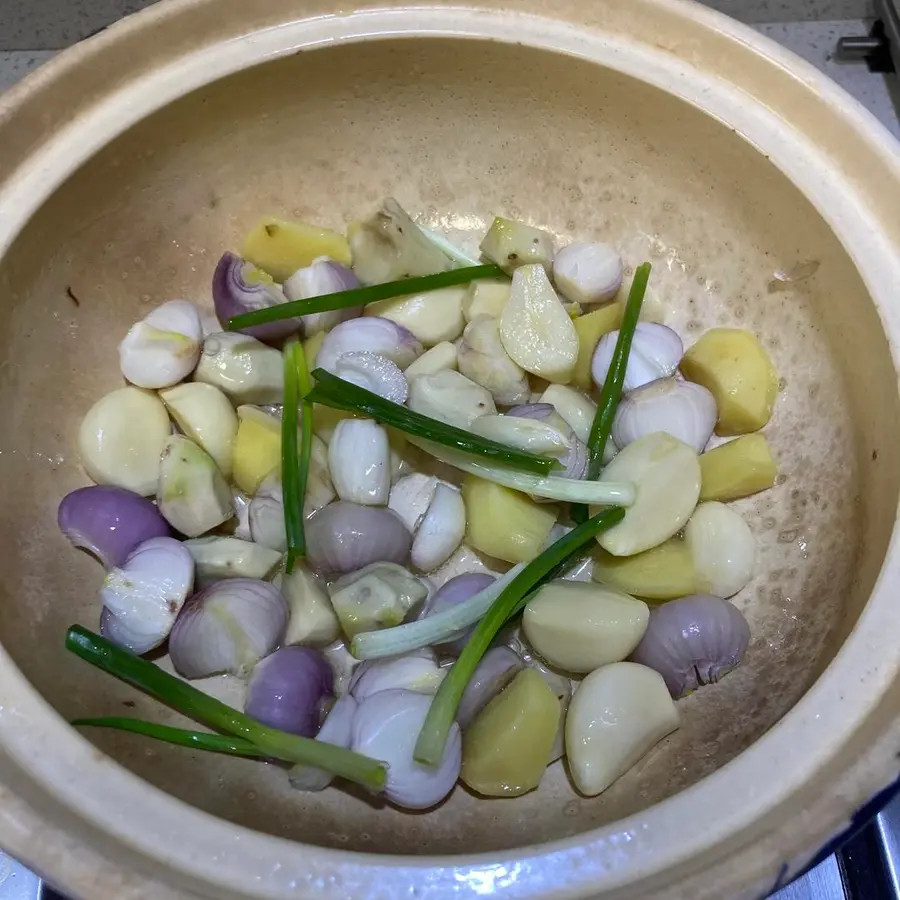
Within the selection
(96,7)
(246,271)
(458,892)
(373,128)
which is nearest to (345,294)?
(246,271)

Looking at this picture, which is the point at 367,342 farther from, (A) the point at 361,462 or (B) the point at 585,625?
(B) the point at 585,625

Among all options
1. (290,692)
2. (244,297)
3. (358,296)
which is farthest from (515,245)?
(290,692)

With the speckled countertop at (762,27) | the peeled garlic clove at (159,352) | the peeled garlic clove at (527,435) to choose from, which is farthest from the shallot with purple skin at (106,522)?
the speckled countertop at (762,27)

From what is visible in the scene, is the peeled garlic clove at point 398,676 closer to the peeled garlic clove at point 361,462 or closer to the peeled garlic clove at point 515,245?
the peeled garlic clove at point 361,462

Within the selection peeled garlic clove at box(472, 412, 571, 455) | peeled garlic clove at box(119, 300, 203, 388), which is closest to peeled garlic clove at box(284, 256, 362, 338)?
peeled garlic clove at box(119, 300, 203, 388)

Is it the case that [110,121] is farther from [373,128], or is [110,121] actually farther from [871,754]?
[871,754]

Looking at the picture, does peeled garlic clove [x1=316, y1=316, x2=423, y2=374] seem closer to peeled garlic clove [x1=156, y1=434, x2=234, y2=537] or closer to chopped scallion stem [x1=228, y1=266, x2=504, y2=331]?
chopped scallion stem [x1=228, y1=266, x2=504, y2=331]
